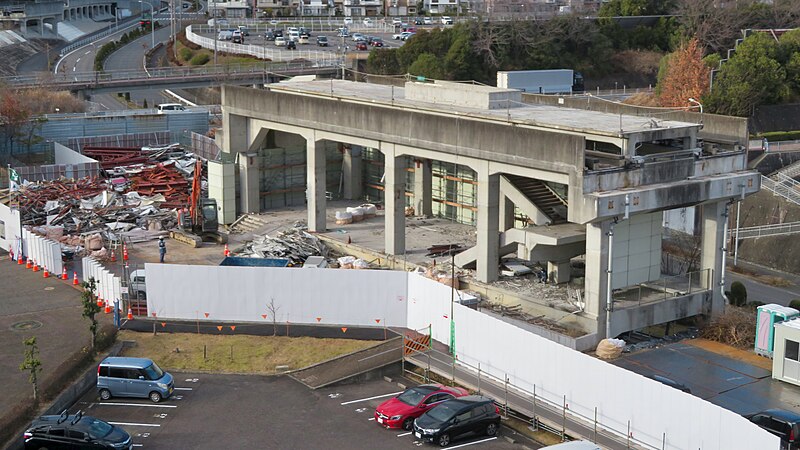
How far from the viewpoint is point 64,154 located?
64500 mm

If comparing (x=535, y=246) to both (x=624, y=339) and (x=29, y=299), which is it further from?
(x=29, y=299)

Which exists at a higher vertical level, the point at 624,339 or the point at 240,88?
the point at 240,88

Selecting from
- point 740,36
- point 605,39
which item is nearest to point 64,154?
point 605,39

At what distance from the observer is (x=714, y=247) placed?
39312 mm

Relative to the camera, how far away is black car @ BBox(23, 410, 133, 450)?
92.4 feet

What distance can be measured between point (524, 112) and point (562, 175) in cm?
746

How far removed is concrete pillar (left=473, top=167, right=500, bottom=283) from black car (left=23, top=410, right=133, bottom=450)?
16128 millimetres

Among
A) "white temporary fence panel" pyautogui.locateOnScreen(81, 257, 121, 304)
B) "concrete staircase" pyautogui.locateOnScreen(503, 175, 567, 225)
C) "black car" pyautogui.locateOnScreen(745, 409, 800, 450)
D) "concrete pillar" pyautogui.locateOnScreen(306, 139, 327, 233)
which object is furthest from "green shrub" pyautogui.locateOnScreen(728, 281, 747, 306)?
"white temporary fence panel" pyautogui.locateOnScreen(81, 257, 121, 304)

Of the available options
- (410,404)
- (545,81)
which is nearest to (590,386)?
(410,404)

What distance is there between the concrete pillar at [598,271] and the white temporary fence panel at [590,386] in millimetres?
4908

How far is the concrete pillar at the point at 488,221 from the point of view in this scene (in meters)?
39.8

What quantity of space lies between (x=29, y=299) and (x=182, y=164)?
20071 mm

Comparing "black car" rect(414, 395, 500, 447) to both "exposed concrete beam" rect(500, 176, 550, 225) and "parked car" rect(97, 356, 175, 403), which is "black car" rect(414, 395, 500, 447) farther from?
"exposed concrete beam" rect(500, 176, 550, 225)

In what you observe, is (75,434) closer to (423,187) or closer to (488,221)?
(488,221)
